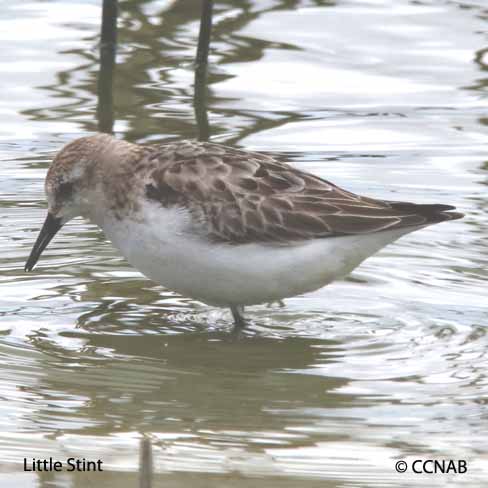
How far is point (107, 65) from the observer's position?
547 inches

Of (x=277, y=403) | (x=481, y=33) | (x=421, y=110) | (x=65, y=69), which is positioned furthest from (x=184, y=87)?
(x=277, y=403)

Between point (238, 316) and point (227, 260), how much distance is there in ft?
2.04

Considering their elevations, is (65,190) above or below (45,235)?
above

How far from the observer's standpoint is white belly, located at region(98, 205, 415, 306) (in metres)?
8.16

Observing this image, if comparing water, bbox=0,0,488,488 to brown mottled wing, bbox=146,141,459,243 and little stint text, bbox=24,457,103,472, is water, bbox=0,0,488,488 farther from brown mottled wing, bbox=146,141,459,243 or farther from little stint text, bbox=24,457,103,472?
brown mottled wing, bbox=146,141,459,243

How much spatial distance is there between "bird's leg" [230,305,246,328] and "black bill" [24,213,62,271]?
4.10 feet

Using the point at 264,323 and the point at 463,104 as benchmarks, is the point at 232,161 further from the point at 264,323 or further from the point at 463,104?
the point at 463,104

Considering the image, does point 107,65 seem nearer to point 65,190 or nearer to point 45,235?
point 45,235

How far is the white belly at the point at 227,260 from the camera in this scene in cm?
816

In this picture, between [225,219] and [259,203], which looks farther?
[259,203]

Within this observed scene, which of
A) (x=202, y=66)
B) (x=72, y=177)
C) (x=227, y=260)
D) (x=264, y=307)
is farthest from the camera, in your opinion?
(x=202, y=66)

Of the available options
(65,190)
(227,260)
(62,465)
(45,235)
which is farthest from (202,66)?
(62,465)

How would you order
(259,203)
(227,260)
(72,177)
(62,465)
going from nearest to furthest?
1. (62,465)
2. (227,260)
3. (259,203)
4. (72,177)

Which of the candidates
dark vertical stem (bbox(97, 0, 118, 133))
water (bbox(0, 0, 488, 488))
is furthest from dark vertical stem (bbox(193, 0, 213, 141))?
dark vertical stem (bbox(97, 0, 118, 133))
